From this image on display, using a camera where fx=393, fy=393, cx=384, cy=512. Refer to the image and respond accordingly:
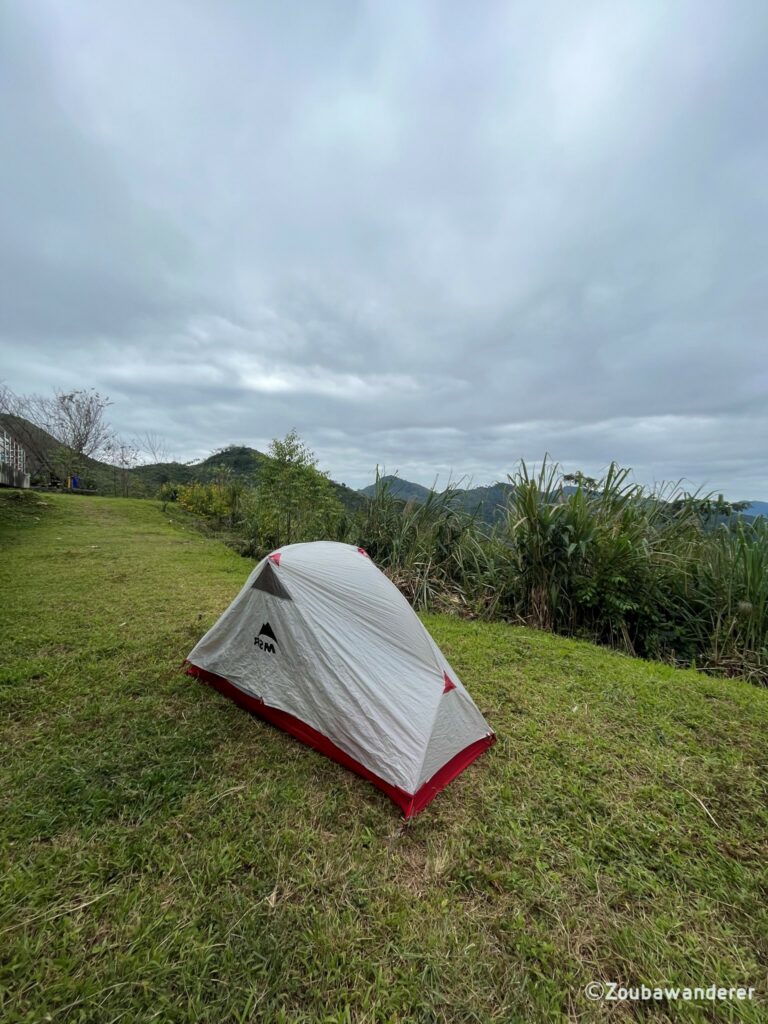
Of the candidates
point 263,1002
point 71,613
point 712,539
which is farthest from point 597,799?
point 71,613

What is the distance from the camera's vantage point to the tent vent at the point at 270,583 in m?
2.40

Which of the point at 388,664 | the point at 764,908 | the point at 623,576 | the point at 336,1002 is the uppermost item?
the point at 623,576

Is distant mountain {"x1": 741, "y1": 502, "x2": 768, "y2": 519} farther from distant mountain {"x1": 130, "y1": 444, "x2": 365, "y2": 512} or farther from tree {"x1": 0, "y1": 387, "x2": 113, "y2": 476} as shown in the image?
tree {"x1": 0, "y1": 387, "x2": 113, "y2": 476}

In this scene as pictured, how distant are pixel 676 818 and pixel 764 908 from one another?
0.42 metres

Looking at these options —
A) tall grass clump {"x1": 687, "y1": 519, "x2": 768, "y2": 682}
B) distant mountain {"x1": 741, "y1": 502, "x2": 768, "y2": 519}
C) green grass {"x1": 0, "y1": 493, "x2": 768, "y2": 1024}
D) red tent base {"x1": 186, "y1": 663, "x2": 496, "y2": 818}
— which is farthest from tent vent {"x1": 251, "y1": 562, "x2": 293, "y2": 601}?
distant mountain {"x1": 741, "y1": 502, "x2": 768, "y2": 519}

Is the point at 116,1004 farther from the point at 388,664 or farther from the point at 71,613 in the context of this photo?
the point at 71,613

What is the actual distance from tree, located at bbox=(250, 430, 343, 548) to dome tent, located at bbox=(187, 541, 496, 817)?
463cm

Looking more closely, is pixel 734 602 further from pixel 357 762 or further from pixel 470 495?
pixel 357 762

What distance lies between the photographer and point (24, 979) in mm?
1200

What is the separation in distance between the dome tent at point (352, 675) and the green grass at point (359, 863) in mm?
131

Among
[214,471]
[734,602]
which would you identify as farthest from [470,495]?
[214,471]

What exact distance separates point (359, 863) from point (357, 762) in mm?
492

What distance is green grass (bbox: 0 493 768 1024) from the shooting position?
1233 mm

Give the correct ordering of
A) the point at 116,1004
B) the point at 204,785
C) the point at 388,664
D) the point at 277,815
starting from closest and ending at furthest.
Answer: the point at 116,1004, the point at 277,815, the point at 204,785, the point at 388,664
